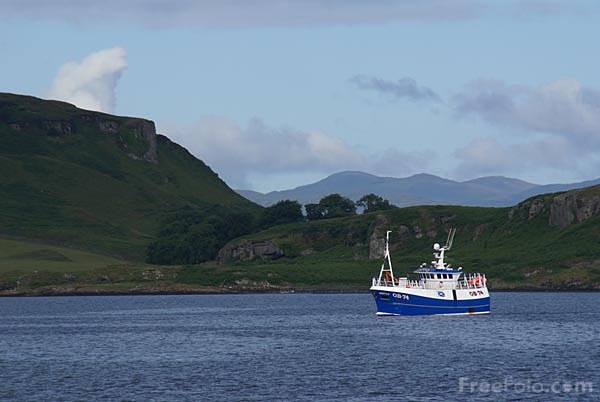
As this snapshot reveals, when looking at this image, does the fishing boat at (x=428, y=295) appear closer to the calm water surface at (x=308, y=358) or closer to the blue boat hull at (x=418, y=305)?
the blue boat hull at (x=418, y=305)

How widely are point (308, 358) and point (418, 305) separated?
50.2 m

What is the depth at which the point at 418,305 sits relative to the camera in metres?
157

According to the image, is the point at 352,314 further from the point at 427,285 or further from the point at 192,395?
the point at 192,395

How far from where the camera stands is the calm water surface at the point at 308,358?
8519 centimetres

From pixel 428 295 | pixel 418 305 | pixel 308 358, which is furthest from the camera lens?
pixel 428 295

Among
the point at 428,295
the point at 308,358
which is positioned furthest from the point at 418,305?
the point at 308,358

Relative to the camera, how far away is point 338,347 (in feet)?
393

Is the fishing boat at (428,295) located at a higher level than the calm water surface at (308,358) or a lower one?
higher

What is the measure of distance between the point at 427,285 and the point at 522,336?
3037 centimetres

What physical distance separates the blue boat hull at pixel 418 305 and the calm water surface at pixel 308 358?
1.92 metres

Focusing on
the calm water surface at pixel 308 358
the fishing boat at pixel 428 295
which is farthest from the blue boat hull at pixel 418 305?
the calm water surface at pixel 308 358

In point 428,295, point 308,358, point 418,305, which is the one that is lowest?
point 308,358

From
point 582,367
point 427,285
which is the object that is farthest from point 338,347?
point 427,285

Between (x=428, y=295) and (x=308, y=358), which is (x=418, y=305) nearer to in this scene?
(x=428, y=295)
